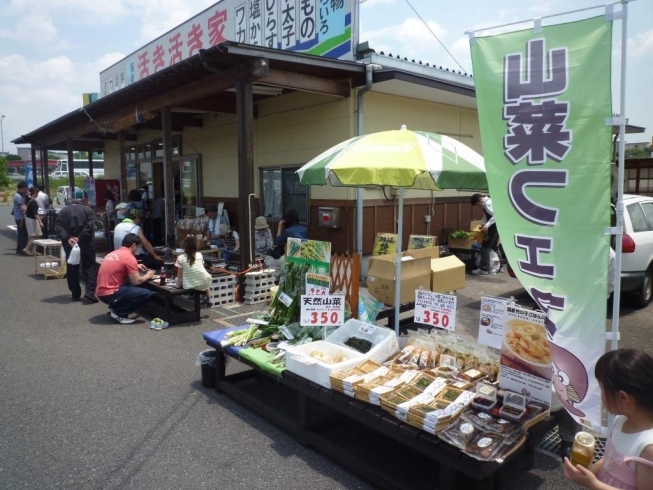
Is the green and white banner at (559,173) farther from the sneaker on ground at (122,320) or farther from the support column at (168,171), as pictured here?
the support column at (168,171)

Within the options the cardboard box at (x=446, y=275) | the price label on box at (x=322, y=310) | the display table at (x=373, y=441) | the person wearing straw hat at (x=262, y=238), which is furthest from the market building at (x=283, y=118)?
the display table at (x=373, y=441)

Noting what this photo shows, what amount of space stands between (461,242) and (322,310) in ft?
22.5

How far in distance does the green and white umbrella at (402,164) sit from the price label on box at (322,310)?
2.04ft

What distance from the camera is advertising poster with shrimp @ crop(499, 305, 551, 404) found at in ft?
10.3

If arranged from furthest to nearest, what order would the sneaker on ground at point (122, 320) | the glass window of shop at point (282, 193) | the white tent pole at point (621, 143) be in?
the glass window of shop at point (282, 193), the sneaker on ground at point (122, 320), the white tent pole at point (621, 143)

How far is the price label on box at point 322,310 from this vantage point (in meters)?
4.15

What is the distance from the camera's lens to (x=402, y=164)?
151 inches

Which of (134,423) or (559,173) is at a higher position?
(559,173)

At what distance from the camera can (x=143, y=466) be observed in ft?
10.9

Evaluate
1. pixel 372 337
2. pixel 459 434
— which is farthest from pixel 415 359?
pixel 459 434

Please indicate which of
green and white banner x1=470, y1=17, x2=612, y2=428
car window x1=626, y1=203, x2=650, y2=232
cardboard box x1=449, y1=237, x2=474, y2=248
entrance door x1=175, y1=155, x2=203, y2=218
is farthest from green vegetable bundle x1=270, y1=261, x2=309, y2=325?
entrance door x1=175, y1=155, x2=203, y2=218

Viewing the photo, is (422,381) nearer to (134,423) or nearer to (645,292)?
(134,423)

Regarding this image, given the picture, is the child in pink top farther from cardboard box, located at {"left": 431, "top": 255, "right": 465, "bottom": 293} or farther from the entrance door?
the entrance door

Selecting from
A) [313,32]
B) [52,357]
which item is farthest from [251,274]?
[313,32]
